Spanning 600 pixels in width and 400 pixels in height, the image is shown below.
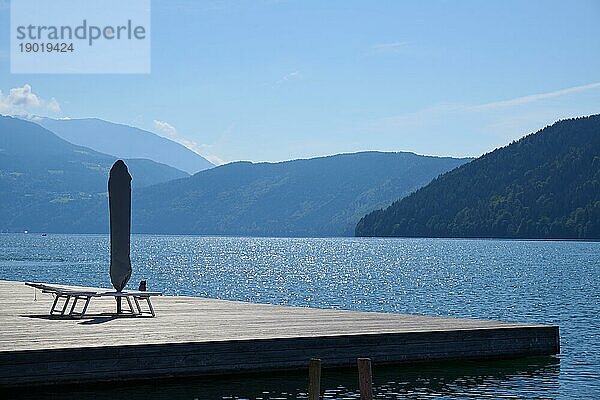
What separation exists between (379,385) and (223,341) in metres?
2.13

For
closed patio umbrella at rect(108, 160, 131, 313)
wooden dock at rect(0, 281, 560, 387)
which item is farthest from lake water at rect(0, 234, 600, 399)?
closed patio umbrella at rect(108, 160, 131, 313)

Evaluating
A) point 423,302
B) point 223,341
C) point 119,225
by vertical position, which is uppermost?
point 119,225

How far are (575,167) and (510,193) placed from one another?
946 cm

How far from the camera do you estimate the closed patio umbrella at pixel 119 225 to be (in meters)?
17.1

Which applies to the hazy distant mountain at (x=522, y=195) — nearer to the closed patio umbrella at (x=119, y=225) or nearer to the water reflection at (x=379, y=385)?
the closed patio umbrella at (x=119, y=225)

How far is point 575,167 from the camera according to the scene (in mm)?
147625

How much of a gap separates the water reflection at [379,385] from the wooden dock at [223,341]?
13 cm

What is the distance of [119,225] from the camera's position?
1730cm

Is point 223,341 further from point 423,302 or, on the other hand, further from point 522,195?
point 522,195

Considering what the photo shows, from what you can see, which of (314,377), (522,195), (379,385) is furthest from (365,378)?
(522,195)

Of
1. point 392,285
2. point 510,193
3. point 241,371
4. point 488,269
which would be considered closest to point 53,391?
point 241,371

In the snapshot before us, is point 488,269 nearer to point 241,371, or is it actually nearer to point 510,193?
point 241,371

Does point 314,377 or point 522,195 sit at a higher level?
point 522,195

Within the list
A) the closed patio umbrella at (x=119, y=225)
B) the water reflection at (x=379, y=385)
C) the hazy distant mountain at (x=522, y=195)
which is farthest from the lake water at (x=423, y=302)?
the hazy distant mountain at (x=522, y=195)
